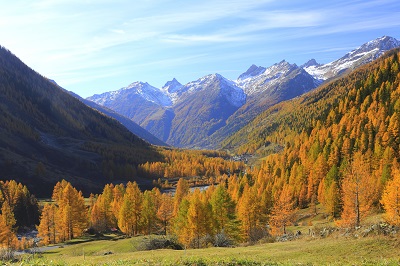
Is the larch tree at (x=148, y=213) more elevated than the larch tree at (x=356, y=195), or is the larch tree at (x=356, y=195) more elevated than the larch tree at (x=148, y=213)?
the larch tree at (x=356, y=195)

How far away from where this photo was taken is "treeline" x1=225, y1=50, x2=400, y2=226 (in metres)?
77.1

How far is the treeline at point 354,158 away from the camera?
253 feet

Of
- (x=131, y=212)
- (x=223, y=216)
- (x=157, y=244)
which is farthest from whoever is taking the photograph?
(x=131, y=212)

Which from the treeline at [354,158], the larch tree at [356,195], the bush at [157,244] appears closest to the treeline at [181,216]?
the bush at [157,244]

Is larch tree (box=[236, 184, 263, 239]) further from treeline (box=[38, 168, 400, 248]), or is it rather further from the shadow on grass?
the shadow on grass

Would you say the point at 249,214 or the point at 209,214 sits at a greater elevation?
the point at 209,214

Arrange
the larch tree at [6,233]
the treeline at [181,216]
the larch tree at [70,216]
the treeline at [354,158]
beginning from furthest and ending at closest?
the larch tree at [70,216]
the larch tree at [6,233]
the treeline at [354,158]
the treeline at [181,216]

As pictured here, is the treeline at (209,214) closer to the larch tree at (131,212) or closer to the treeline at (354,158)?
the larch tree at (131,212)

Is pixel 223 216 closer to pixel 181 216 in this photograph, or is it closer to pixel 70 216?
pixel 181 216

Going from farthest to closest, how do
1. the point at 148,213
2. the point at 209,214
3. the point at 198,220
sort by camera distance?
the point at 148,213 < the point at 209,214 < the point at 198,220

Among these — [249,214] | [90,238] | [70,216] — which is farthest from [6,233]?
[249,214]

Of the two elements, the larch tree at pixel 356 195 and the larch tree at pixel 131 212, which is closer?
the larch tree at pixel 356 195

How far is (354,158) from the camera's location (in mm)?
107812

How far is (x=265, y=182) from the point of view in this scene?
502ft
